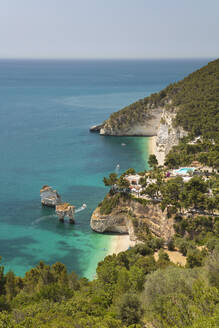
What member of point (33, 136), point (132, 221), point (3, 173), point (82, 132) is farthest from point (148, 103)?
point (132, 221)

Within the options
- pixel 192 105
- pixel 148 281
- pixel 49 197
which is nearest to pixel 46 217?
pixel 49 197

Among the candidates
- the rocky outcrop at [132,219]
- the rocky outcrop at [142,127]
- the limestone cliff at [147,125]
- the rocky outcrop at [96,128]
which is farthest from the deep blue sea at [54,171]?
the limestone cliff at [147,125]

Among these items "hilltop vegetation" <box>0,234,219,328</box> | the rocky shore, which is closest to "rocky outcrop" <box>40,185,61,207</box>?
the rocky shore

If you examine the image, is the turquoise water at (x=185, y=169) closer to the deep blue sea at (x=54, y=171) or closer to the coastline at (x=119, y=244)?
the deep blue sea at (x=54, y=171)

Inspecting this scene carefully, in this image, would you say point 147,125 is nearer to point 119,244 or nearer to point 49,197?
point 49,197

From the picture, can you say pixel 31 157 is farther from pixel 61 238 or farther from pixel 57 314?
pixel 57 314
